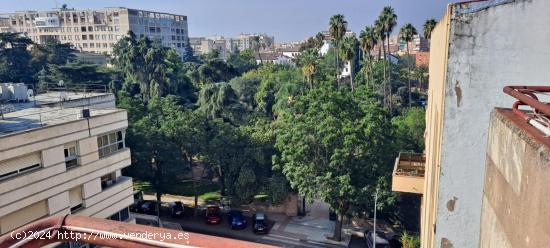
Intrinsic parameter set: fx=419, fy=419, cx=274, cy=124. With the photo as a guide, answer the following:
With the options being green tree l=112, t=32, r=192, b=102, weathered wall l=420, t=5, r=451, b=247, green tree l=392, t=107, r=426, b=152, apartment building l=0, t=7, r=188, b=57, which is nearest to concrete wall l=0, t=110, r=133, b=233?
weathered wall l=420, t=5, r=451, b=247

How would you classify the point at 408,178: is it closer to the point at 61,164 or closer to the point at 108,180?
the point at 61,164

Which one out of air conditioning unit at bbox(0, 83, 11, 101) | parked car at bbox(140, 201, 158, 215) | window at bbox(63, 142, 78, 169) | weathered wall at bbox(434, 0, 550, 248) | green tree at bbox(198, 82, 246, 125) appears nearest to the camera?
weathered wall at bbox(434, 0, 550, 248)

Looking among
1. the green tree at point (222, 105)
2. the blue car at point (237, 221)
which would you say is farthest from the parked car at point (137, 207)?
the green tree at point (222, 105)

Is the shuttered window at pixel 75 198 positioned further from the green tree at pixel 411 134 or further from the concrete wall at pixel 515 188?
the green tree at pixel 411 134

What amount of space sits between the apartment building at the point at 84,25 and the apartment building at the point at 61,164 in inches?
3532

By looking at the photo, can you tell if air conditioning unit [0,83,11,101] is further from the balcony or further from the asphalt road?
the balcony

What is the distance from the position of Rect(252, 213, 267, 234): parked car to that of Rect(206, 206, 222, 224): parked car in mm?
2509

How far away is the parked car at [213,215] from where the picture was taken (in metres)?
29.0

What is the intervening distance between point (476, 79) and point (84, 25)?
114664mm

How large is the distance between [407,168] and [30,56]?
6782 cm

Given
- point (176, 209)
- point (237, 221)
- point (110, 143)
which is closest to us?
point (110, 143)

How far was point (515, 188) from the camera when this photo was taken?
391cm

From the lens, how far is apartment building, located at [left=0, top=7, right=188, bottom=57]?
10444cm

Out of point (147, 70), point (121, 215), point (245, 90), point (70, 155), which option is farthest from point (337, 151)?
point (147, 70)
